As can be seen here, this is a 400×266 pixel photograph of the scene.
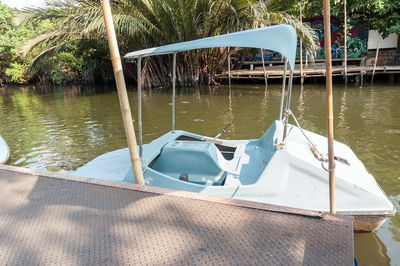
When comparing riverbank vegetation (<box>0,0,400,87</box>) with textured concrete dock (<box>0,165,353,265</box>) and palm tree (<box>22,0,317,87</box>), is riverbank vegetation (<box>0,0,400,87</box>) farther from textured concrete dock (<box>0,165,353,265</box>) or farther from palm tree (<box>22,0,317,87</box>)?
textured concrete dock (<box>0,165,353,265</box>)

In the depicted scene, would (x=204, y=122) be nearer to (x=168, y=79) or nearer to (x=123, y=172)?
(x=123, y=172)

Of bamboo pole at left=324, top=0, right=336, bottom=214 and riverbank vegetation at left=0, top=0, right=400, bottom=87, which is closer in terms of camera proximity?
bamboo pole at left=324, top=0, right=336, bottom=214

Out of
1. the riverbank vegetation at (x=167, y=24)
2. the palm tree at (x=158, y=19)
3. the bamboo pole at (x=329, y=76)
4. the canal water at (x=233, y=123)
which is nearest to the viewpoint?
the bamboo pole at (x=329, y=76)

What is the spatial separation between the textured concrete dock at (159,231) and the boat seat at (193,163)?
983mm

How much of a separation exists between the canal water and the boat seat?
1.88 meters

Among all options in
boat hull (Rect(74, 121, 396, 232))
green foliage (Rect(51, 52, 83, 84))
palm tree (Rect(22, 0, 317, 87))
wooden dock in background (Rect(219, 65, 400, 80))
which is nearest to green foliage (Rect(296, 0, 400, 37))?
wooden dock in background (Rect(219, 65, 400, 80))

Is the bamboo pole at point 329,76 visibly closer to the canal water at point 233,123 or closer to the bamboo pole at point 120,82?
the canal water at point 233,123

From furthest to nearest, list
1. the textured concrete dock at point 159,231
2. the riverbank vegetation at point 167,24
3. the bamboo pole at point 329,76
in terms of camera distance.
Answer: the riverbank vegetation at point 167,24
the bamboo pole at point 329,76
the textured concrete dock at point 159,231

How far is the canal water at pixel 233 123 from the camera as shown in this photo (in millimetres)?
5074

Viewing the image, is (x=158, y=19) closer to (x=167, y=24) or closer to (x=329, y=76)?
(x=167, y=24)

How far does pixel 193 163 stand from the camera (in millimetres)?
3873

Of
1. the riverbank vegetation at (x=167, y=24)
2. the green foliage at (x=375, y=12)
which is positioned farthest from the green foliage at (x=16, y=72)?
the green foliage at (x=375, y=12)

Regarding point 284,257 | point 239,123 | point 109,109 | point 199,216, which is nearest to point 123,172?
point 199,216

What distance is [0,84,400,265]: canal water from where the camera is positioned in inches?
200
